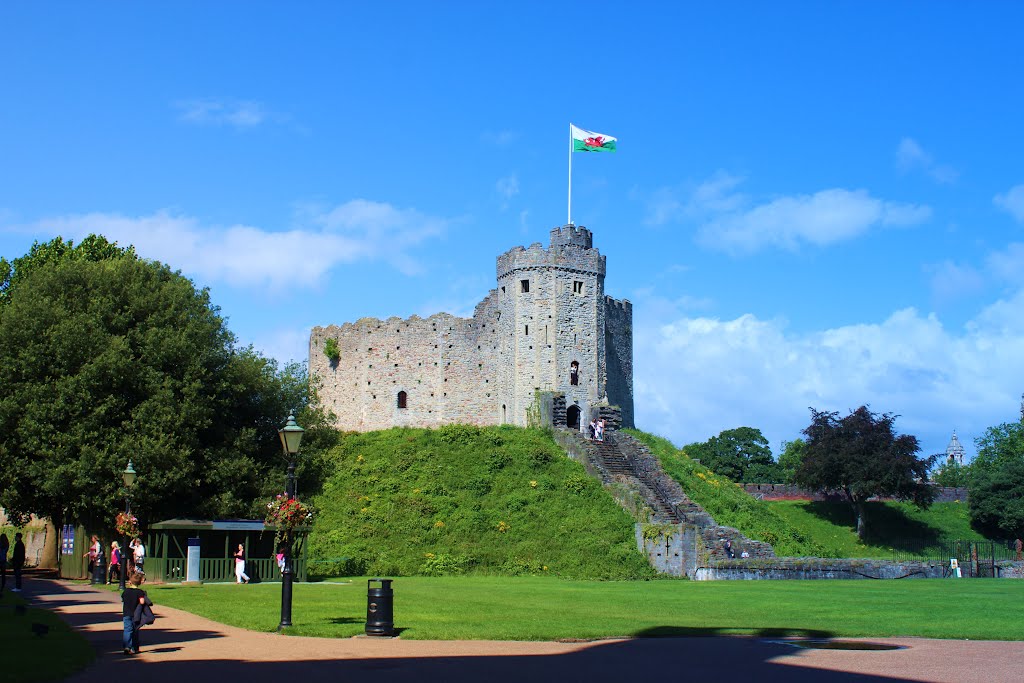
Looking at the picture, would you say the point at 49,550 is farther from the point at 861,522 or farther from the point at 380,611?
the point at 861,522

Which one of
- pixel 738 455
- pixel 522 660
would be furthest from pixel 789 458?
pixel 522 660

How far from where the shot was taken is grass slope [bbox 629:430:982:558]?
4772 centimetres

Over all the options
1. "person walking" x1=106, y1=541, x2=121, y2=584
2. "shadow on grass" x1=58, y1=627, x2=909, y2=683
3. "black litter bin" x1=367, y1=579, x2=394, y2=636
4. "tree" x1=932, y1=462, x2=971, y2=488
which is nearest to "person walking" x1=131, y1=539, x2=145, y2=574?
"person walking" x1=106, y1=541, x2=121, y2=584

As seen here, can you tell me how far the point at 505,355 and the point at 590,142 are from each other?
495 inches

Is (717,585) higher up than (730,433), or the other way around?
(730,433)

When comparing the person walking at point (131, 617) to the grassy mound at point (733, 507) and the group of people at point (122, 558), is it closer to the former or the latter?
the group of people at point (122, 558)

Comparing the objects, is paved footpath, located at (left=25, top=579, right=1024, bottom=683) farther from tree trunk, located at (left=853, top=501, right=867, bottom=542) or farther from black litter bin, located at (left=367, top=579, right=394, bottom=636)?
tree trunk, located at (left=853, top=501, right=867, bottom=542)

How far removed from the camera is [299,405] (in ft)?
143

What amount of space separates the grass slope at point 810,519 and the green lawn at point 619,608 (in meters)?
12.6

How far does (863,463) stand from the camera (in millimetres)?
59625

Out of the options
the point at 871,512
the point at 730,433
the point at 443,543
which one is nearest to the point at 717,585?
the point at 443,543

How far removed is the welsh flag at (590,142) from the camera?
58.4 metres

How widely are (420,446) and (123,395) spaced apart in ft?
58.8

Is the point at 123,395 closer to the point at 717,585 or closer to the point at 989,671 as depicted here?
the point at 717,585
